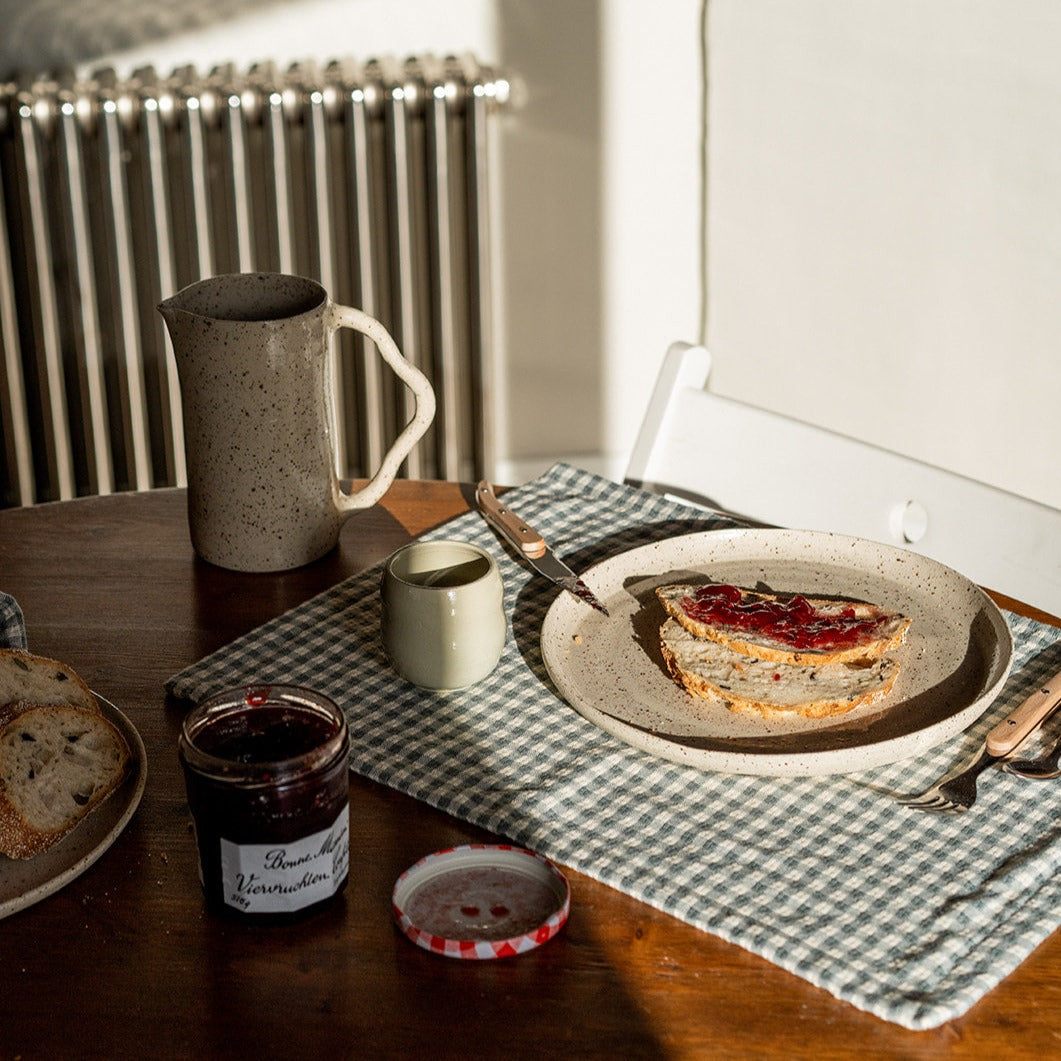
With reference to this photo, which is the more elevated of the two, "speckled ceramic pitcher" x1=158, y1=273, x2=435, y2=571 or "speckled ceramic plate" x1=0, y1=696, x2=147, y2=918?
"speckled ceramic pitcher" x1=158, y1=273, x2=435, y2=571

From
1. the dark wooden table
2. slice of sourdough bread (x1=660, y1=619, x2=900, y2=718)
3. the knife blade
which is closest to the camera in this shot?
the dark wooden table

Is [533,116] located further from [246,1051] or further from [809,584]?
[246,1051]

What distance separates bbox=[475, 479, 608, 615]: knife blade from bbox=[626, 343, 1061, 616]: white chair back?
0.24 metres

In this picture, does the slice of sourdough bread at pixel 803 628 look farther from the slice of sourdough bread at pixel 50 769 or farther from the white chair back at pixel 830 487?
the slice of sourdough bread at pixel 50 769

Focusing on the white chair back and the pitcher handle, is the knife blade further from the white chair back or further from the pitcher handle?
the white chair back

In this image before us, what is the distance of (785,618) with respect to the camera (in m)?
1.05

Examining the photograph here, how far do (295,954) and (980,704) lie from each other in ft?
1.56

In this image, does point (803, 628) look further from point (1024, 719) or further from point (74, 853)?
point (74, 853)

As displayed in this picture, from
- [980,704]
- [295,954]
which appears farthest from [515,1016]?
[980,704]

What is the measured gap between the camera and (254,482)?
3.97 feet

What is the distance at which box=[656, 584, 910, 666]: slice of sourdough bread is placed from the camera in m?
1.01

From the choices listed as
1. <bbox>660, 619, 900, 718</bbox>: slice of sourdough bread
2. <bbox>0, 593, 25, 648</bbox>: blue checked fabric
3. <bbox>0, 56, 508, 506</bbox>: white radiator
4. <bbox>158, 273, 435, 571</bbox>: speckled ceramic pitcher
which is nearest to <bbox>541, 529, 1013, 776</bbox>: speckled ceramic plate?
<bbox>660, 619, 900, 718</bbox>: slice of sourdough bread

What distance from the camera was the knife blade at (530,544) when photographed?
44.9 inches

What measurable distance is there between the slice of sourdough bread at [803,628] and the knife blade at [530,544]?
69mm
